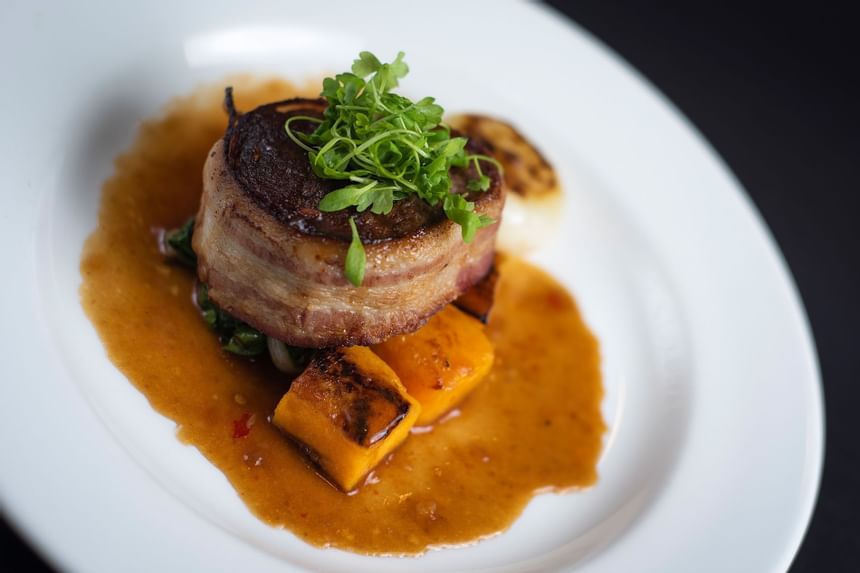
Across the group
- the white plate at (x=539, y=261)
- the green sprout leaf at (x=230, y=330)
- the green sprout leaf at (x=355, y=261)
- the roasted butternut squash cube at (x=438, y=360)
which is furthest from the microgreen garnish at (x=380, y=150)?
the white plate at (x=539, y=261)

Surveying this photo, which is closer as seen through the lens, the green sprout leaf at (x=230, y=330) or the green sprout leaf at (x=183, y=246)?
the green sprout leaf at (x=230, y=330)

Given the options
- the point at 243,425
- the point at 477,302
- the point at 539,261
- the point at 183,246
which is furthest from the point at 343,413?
the point at 539,261

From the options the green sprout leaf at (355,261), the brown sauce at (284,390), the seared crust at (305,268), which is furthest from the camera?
the brown sauce at (284,390)

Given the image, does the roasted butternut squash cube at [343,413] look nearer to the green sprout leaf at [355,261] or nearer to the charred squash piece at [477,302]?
the green sprout leaf at [355,261]

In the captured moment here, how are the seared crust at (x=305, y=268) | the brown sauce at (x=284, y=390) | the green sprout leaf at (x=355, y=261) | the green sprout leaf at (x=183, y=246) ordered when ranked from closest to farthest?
1. the green sprout leaf at (x=355, y=261)
2. the seared crust at (x=305, y=268)
3. the brown sauce at (x=284, y=390)
4. the green sprout leaf at (x=183, y=246)

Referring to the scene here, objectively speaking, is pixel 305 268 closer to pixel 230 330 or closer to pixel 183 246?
pixel 230 330

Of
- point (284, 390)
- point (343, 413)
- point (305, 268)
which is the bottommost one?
point (284, 390)

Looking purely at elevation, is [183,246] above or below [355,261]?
below
